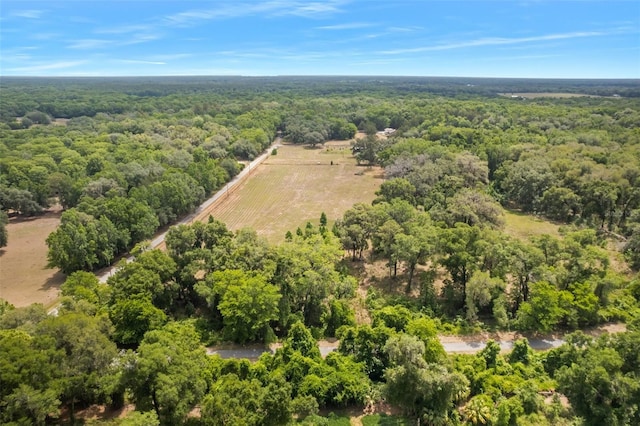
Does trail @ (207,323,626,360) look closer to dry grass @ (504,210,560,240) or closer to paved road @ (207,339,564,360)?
paved road @ (207,339,564,360)

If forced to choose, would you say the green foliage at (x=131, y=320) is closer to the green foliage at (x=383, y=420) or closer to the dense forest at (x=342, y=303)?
the dense forest at (x=342, y=303)

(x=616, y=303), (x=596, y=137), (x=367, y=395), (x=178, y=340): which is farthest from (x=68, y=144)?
(x=596, y=137)

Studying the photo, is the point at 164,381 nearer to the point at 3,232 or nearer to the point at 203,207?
the point at 3,232

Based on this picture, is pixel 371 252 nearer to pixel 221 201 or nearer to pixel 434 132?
pixel 221 201

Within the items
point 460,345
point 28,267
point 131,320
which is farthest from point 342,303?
point 28,267

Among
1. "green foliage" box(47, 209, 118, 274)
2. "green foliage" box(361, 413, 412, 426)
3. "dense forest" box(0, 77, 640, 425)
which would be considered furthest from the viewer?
"green foliage" box(47, 209, 118, 274)

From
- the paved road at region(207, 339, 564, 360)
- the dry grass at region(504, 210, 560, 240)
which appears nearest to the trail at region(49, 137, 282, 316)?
the paved road at region(207, 339, 564, 360)
